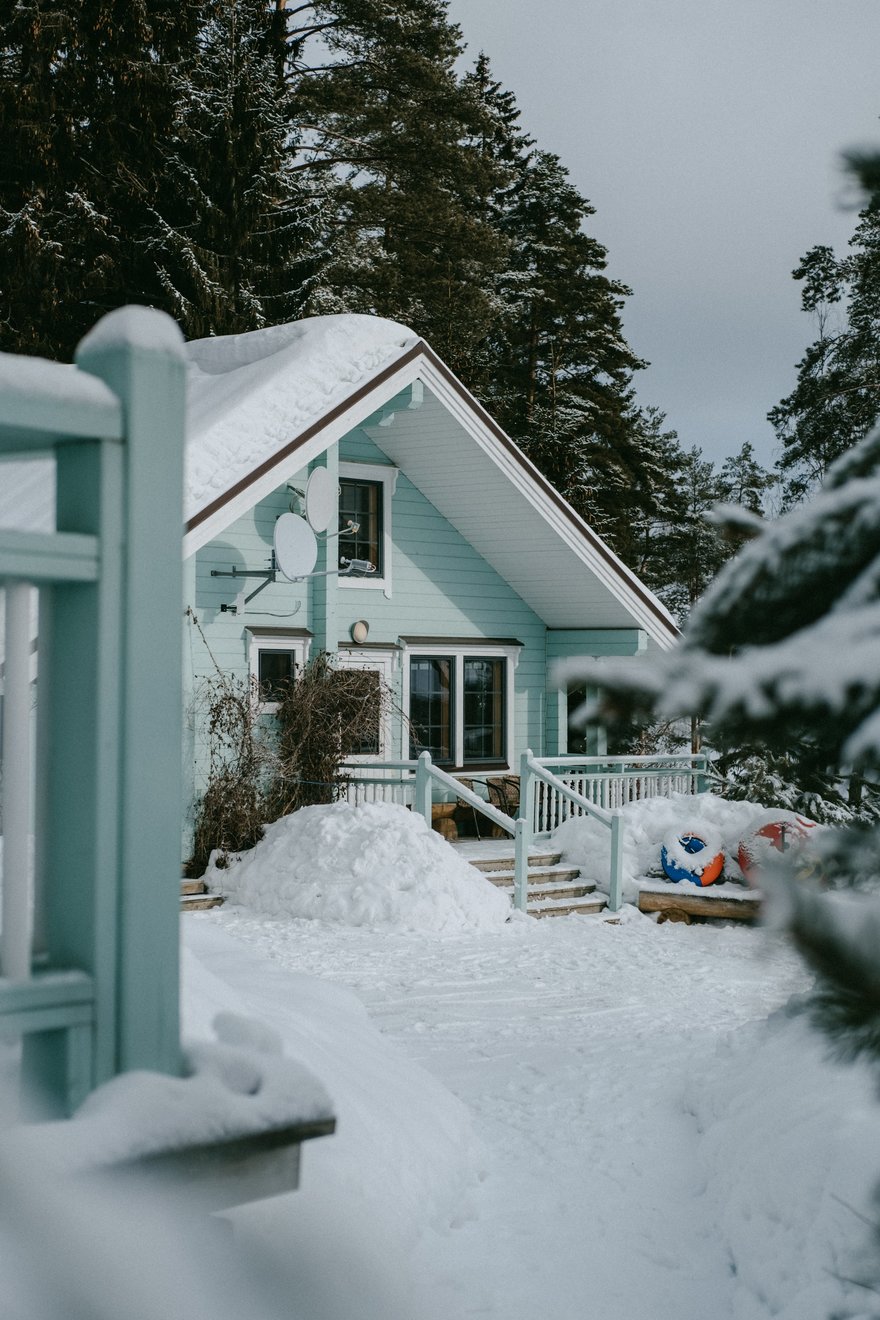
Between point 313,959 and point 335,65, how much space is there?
75.4 feet

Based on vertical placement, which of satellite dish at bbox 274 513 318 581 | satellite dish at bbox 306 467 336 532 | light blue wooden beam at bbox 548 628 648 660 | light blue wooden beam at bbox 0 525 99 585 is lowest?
light blue wooden beam at bbox 0 525 99 585

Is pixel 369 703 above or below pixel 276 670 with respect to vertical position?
below

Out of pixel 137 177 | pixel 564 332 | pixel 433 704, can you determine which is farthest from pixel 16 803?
pixel 564 332

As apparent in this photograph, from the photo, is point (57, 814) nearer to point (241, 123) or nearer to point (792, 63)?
point (241, 123)

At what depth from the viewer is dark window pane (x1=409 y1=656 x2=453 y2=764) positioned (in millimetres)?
16031

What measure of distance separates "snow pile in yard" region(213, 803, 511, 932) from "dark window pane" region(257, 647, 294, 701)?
6.86ft

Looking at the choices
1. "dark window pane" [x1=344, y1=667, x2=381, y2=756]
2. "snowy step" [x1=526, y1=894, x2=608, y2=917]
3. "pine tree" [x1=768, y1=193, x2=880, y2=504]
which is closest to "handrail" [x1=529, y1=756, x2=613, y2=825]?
"snowy step" [x1=526, y1=894, x2=608, y2=917]

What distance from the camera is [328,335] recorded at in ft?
48.4

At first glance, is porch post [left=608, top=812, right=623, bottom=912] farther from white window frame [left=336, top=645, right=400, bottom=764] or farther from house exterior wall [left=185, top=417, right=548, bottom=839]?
house exterior wall [left=185, top=417, right=548, bottom=839]

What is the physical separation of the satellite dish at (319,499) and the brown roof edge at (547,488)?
74.5 inches

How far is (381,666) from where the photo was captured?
15.5 meters

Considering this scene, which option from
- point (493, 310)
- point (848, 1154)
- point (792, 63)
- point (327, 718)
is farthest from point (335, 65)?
point (848, 1154)

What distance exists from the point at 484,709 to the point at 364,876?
19.1 feet

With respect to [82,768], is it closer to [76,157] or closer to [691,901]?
[691,901]
